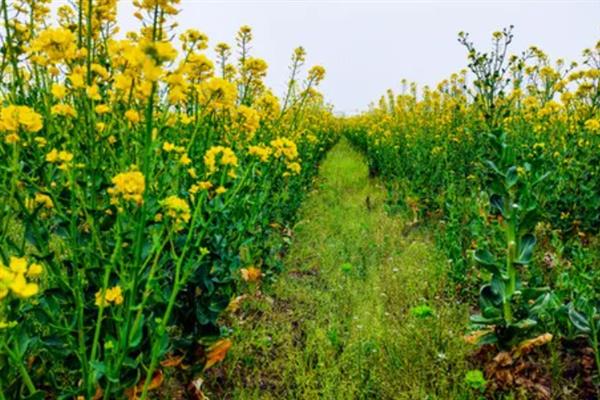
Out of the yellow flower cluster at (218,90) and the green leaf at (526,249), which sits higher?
the yellow flower cluster at (218,90)

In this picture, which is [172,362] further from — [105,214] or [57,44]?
[57,44]

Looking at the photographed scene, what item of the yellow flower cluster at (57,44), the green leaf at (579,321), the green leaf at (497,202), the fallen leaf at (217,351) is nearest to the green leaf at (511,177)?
the green leaf at (497,202)

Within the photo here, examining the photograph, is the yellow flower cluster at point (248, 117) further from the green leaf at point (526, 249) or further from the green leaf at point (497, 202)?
the green leaf at point (526, 249)

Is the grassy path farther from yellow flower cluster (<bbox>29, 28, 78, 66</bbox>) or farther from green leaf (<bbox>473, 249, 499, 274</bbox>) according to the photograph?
yellow flower cluster (<bbox>29, 28, 78, 66</bbox>)

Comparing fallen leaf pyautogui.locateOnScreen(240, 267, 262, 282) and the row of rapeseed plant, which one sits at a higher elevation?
the row of rapeseed plant

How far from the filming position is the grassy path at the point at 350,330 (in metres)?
2.40

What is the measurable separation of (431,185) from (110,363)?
469 cm

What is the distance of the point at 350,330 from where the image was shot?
298 centimetres

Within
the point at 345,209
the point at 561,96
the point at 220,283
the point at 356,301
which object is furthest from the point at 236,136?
the point at 345,209

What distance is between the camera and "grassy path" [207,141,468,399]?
7.87 ft

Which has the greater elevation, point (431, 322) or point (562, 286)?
point (562, 286)

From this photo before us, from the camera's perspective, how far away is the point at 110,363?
1609mm

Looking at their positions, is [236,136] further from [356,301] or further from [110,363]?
[110,363]

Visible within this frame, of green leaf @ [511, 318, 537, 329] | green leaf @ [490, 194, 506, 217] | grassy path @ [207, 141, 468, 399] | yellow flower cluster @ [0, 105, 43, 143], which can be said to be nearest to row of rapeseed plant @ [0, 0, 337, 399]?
yellow flower cluster @ [0, 105, 43, 143]
